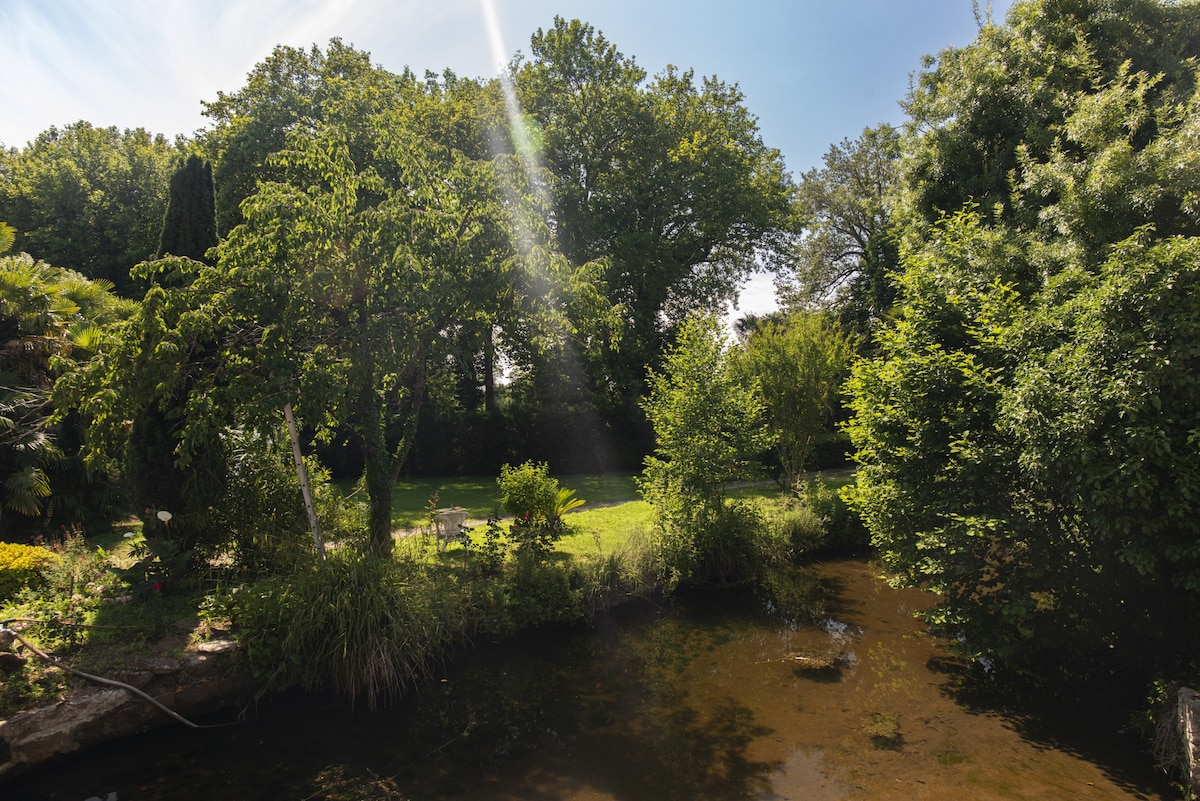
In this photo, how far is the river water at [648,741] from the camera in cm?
512

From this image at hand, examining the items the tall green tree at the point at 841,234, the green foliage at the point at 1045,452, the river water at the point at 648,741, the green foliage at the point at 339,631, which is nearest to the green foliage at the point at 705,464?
the river water at the point at 648,741

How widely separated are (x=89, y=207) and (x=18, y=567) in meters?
21.4

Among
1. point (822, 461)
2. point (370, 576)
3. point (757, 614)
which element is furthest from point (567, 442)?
point (370, 576)

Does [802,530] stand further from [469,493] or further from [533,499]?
[469,493]

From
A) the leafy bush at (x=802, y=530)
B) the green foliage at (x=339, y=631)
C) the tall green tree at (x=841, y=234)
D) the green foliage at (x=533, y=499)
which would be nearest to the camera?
the green foliage at (x=339, y=631)

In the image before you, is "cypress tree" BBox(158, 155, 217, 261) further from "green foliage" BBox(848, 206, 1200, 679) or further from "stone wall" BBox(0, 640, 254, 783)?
"green foliage" BBox(848, 206, 1200, 679)

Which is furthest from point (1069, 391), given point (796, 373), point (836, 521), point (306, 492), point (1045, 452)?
point (306, 492)

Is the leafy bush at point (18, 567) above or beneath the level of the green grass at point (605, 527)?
above

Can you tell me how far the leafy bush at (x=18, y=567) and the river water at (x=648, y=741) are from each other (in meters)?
2.53

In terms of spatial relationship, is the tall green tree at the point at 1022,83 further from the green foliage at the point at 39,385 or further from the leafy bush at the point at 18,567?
the green foliage at the point at 39,385

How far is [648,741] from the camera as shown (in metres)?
5.93

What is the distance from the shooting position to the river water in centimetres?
512

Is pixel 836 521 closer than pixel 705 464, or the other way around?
pixel 705 464

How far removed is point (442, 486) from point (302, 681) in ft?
40.4
